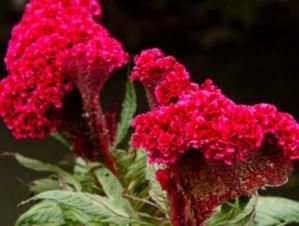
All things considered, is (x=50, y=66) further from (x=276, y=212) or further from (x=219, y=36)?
(x=219, y=36)

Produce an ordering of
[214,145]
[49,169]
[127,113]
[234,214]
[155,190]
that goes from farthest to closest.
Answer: [127,113] → [49,169] → [155,190] → [234,214] → [214,145]

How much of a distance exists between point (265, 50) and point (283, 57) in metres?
0.35

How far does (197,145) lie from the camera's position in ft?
4.54

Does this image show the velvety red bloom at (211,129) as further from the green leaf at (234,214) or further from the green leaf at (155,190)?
the green leaf at (155,190)

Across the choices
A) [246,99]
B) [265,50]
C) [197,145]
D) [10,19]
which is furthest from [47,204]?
[10,19]

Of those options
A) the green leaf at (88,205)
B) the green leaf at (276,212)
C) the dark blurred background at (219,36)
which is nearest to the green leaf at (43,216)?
the green leaf at (88,205)

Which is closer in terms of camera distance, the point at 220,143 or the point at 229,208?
the point at 220,143

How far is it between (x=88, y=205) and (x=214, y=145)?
359 mm

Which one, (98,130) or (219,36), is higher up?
(219,36)

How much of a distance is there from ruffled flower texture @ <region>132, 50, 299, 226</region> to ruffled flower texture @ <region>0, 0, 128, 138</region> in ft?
1.20

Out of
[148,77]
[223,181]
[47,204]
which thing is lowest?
[47,204]

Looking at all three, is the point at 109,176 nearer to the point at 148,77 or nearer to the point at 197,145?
the point at 148,77

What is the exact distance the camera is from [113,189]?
180cm

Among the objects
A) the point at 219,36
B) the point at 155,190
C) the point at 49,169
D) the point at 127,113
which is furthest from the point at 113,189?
the point at 219,36
